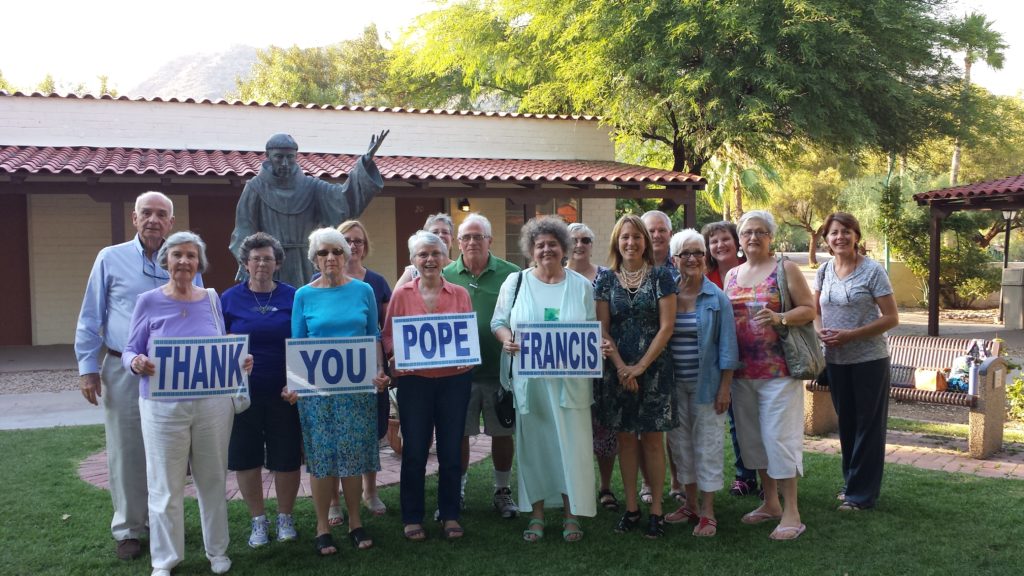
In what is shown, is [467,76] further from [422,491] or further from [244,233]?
[422,491]

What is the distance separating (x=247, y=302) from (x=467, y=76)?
18.5 meters

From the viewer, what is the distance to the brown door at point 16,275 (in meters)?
13.2

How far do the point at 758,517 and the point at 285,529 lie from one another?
2728 millimetres

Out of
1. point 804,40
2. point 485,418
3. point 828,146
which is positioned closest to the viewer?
point 485,418

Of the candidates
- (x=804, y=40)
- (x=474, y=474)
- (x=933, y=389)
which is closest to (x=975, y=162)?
(x=804, y=40)

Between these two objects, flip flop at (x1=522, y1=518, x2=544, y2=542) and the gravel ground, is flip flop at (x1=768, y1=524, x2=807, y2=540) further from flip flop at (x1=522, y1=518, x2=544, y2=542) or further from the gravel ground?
the gravel ground

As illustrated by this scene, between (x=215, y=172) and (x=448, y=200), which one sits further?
(x=448, y=200)

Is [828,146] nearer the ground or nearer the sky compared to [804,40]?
nearer the ground

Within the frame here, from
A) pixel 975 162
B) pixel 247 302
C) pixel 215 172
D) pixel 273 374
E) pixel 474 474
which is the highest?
pixel 975 162

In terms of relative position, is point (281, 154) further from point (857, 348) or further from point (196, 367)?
point (857, 348)

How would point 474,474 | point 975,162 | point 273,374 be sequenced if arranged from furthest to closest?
point 975,162
point 474,474
point 273,374

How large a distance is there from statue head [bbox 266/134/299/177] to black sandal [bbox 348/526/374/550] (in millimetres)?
2459

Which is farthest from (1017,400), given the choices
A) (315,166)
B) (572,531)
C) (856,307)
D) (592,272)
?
(315,166)

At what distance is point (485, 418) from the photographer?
16.3ft
